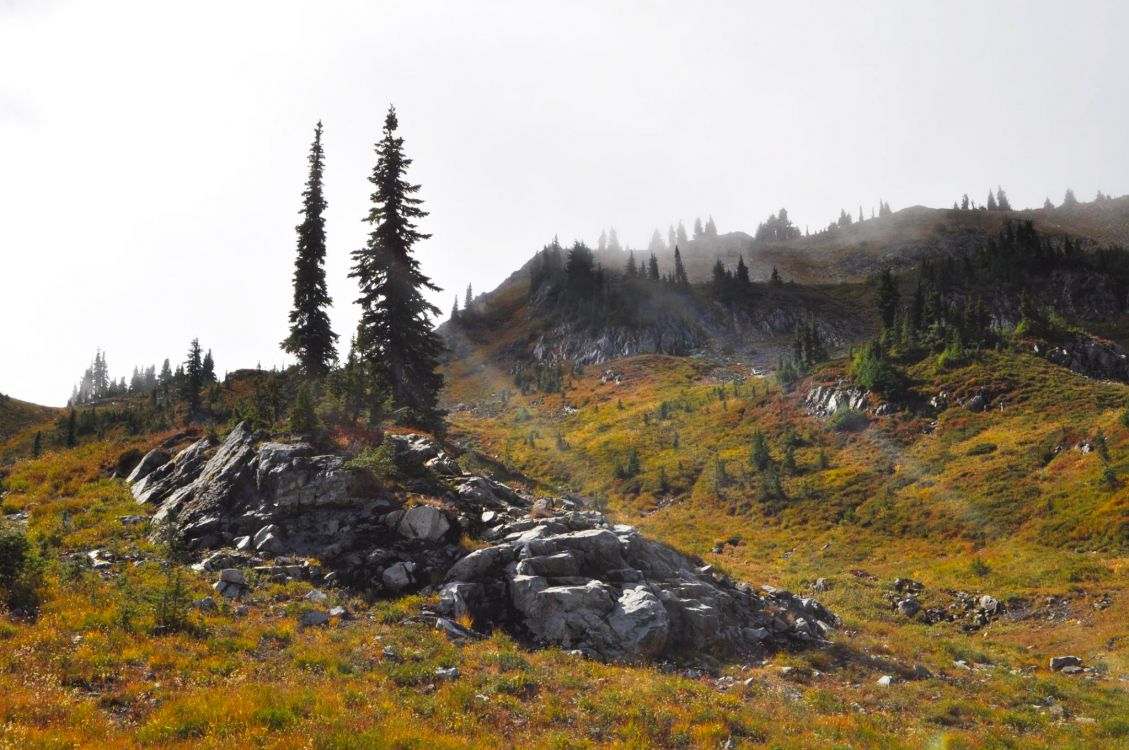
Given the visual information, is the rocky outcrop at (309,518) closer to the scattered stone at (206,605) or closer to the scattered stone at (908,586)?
the scattered stone at (206,605)

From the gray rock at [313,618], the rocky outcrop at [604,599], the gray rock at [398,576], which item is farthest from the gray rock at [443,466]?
the gray rock at [313,618]

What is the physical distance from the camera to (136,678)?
10.7m

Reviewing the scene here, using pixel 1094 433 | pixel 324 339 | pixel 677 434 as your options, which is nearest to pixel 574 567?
pixel 324 339

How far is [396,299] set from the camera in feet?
111

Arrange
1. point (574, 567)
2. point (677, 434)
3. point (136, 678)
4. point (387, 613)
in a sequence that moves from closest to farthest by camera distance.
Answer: point (136, 678), point (387, 613), point (574, 567), point (677, 434)

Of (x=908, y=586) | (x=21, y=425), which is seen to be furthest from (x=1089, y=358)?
(x=21, y=425)

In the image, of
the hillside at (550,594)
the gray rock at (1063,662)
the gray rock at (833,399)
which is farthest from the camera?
the gray rock at (833,399)

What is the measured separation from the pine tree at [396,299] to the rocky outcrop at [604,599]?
16.2 metres

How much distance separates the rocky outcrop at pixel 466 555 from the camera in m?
17.0

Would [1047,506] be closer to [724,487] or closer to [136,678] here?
[724,487]

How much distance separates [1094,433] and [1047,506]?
999cm

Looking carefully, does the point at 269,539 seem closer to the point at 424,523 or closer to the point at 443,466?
the point at 424,523

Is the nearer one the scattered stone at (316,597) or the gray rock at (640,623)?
the scattered stone at (316,597)

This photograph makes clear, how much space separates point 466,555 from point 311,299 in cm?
2359
